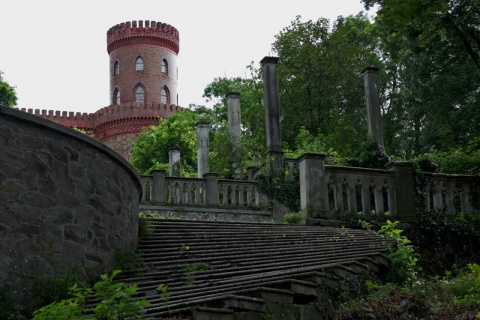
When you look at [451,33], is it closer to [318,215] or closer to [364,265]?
[318,215]

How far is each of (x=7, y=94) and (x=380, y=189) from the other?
35119 millimetres

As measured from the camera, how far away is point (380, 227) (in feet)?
51.2

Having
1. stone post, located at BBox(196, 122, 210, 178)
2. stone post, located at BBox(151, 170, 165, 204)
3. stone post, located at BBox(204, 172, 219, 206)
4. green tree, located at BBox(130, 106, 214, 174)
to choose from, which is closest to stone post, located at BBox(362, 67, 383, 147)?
stone post, located at BBox(204, 172, 219, 206)

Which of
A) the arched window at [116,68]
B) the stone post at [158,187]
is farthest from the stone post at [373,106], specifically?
the arched window at [116,68]

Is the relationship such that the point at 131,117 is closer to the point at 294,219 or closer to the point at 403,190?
the point at 294,219

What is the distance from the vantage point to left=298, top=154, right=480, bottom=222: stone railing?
15.4 m

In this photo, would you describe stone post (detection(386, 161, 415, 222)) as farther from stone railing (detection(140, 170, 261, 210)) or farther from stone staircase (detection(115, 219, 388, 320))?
stone railing (detection(140, 170, 261, 210))

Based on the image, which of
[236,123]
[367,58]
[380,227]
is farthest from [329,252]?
[367,58]

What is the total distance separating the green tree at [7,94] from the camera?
1845 inches

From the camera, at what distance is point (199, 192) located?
21.8 meters

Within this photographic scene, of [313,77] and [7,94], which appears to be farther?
[7,94]

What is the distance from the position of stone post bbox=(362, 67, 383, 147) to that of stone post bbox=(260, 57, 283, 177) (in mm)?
2479

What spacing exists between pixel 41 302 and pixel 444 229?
8433 millimetres

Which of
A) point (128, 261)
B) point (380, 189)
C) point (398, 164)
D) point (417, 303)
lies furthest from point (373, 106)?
point (128, 261)
